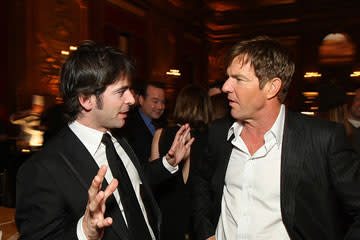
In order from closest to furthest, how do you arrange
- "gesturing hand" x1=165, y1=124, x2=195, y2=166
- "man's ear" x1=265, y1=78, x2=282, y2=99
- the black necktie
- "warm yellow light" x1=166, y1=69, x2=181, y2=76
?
the black necktie, "man's ear" x1=265, y1=78, x2=282, y2=99, "gesturing hand" x1=165, y1=124, x2=195, y2=166, "warm yellow light" x1=166, y1=69, x2=181, y2=76

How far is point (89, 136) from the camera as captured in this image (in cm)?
157

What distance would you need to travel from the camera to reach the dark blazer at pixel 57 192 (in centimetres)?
121

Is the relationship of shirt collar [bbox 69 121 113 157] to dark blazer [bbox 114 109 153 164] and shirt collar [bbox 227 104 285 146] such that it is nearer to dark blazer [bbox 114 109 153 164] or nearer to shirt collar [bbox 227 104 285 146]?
shirt collar [bbox 227 104 285 146]

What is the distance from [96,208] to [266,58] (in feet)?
3.65

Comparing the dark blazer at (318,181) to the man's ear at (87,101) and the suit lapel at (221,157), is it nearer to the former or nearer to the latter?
the suit lapel at (221,157)

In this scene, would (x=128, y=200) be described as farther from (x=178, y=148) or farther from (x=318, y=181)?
(x=318, y=181)

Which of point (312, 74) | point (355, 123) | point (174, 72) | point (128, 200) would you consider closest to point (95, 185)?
point (128, 200)

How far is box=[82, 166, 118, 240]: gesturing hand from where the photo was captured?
42.4 inches

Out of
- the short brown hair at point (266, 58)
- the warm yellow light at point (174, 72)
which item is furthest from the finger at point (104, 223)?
the warm yellow light at point (174, 72)

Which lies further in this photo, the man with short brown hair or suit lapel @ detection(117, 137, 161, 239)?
suit lapel @ detection(117, 137, 161, 239)

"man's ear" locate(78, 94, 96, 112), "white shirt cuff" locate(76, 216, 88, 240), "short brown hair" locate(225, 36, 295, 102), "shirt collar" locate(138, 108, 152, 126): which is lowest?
"white shirt cuff" locate(76, 216, 88, 240)

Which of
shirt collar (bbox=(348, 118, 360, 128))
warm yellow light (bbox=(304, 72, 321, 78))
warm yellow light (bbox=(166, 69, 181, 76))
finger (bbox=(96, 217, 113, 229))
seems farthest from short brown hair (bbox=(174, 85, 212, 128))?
warm yellow light (bbox=(304, 72, 321, 78))

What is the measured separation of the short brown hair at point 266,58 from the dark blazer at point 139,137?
1.69 metres

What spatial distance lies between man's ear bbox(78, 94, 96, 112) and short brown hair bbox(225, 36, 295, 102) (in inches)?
31.2
